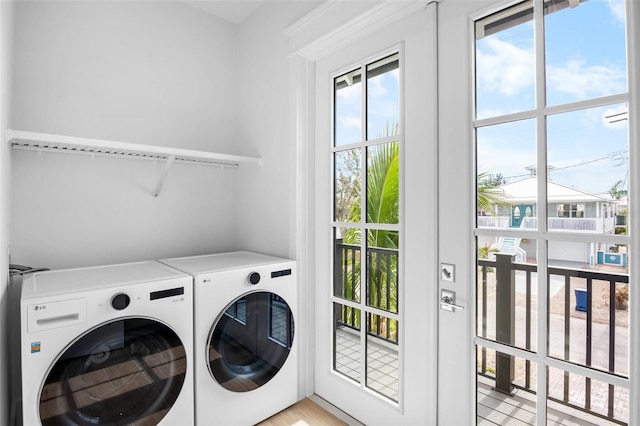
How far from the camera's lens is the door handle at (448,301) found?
1.42 m

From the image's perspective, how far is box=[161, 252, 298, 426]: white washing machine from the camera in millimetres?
1623

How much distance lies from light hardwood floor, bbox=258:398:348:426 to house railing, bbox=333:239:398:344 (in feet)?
1.69

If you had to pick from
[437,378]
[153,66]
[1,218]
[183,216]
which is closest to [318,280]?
[437,378]

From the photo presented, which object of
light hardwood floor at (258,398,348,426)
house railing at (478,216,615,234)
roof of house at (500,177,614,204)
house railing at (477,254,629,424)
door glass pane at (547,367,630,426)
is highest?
roof of house at (500,177,614,204)

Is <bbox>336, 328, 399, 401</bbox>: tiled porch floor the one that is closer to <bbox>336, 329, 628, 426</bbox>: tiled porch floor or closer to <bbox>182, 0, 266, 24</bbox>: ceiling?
<bbox>336, 329, 628, 426</bbox>: tiled porch floor

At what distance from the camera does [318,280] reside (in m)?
2.00

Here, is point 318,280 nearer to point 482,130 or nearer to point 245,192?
point 245,192

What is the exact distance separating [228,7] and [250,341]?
2.19 meters

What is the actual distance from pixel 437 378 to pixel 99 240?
198 centimetres

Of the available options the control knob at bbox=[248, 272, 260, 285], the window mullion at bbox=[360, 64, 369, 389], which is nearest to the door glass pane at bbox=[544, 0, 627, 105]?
the window mullion at bbox=[360, 64, 369, 389]

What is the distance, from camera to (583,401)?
44.1 inches

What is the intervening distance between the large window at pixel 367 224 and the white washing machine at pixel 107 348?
2.73ft

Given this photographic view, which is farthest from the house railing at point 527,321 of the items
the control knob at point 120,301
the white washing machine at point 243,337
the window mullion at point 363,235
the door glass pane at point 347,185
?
the control knob at point 120,301

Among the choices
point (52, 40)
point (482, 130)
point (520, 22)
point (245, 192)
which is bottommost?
point (245, 192)
